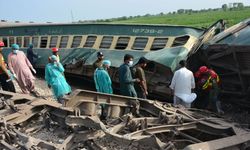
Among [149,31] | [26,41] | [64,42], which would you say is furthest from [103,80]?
[26,41]

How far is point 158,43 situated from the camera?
11688 mm

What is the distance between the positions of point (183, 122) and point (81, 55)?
8.51 m

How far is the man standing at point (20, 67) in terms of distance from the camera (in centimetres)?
1007

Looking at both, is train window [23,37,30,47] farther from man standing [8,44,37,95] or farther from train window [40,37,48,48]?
man standing [8,44,37,95]

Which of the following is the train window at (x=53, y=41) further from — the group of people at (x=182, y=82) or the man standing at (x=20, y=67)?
the group of people at (x=182, y=82)

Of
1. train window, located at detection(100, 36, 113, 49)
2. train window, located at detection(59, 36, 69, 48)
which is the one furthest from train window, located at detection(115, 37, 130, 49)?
train window, located at detection(59, 36, 69, 48)

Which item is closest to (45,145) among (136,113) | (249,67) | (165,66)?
(136,113)

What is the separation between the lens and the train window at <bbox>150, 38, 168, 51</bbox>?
37.6ft

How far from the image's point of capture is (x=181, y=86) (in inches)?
312

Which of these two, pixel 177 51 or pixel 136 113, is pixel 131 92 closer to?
pixel 136 113

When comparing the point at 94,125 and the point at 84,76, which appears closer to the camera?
the point at 94,125

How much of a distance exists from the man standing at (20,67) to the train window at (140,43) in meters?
3.30

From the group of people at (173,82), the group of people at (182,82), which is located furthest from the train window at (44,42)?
the group of people at (182,82)

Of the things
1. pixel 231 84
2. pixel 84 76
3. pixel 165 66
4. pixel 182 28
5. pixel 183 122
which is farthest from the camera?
pixel 84 76
